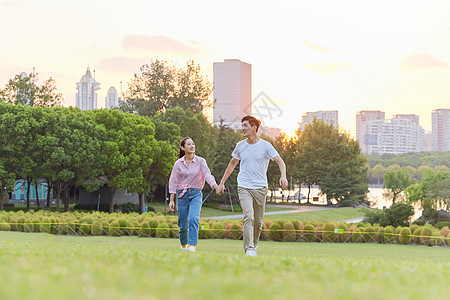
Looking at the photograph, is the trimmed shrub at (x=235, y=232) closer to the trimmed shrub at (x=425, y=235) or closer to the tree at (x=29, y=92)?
the trimmed shrub at (x=425, y=235)

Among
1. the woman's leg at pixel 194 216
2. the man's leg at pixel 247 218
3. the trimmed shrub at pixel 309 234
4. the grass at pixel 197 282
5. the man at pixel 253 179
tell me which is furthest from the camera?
the trimmed shrub at pixel 309 234

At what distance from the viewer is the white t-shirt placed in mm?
8688

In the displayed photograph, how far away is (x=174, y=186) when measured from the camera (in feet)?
30.5

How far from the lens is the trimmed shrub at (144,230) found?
696 inches

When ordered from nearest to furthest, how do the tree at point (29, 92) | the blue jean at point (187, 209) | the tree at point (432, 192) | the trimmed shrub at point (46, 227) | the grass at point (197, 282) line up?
the grass at point (197, 282)
the blue jean at point (187, 209)
the trimmed shrub at point (46, 227)
the tree at point (432, 192)
the tree at point (29, 92)

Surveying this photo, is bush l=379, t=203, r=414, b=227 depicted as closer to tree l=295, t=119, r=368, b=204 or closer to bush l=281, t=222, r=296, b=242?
bush l=281, t=222, r=296, b=242

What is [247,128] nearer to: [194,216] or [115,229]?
[194,216]

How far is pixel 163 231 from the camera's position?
1766 centimetres

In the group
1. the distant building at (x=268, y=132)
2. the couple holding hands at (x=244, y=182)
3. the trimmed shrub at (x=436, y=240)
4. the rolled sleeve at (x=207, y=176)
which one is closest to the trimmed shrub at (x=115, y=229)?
the couple holding hands at (x=244, y=182)

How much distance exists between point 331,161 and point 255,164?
6626cm

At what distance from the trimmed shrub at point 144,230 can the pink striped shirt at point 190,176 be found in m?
8.75

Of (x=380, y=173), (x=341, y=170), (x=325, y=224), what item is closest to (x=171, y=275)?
(x=325, y=224)

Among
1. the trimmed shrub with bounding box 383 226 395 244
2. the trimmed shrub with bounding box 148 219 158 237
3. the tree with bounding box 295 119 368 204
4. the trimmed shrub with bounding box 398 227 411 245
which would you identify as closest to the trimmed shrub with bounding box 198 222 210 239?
the trimmed shrub with bounding box 148 219 158 237

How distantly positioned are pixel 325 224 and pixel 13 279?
1582 cm
